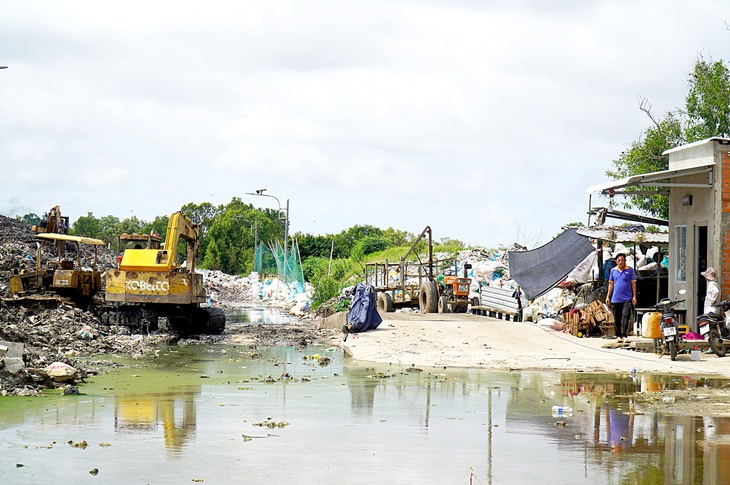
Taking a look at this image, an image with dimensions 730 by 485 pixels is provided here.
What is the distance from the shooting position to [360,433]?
9484mm

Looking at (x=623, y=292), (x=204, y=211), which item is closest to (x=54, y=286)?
(x=623, y=292)

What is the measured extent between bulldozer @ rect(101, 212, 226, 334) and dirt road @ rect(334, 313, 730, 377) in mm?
5275

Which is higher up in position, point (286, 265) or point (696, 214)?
point (696, 214)

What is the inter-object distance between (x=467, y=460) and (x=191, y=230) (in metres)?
19.1

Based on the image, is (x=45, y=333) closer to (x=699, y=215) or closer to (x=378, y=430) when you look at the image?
(x=378, y=430)

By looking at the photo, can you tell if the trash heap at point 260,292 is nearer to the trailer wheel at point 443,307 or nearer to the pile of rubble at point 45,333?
the pile of rubble at point 45,333

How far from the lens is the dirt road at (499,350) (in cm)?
1583

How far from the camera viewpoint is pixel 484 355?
17.7 meters

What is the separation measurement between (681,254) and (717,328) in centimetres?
329

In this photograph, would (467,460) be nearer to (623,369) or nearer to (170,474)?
(170,474)

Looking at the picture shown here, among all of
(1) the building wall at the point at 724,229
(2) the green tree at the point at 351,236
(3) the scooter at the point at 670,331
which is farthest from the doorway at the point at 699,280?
(2) the green tree at the point at 351,236

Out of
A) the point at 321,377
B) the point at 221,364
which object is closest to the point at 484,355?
the point at 321,377

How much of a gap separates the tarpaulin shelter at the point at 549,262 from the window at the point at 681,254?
620cm

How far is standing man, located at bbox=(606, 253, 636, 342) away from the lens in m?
20.0
